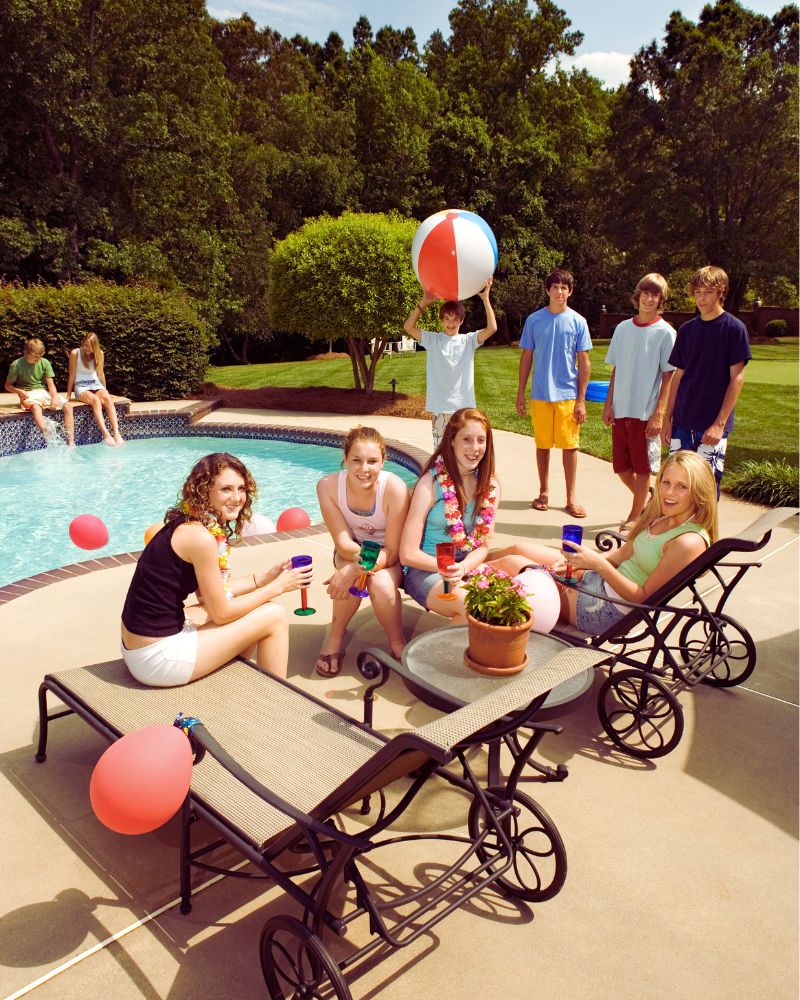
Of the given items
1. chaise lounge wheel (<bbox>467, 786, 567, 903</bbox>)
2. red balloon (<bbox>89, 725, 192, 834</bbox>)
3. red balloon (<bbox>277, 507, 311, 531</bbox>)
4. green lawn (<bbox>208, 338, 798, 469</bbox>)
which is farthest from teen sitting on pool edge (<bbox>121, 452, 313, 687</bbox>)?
green lawn (<bbox>208, 338, 798, 469</bbox>)

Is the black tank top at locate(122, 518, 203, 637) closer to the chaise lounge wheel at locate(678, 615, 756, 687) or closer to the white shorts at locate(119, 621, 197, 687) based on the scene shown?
the white shorts at locate(119, 621, 197, 687)

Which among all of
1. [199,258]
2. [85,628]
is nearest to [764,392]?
[85,628]

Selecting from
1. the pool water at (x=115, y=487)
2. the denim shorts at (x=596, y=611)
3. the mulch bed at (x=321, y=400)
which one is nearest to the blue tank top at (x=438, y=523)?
the denim shorts at (x=596, y=611)

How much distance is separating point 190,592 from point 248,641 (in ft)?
1.23

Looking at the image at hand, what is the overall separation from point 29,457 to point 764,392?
15.0 meters

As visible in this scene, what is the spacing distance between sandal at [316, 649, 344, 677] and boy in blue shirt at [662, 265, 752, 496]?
9.83 feet

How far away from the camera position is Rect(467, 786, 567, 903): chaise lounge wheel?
8.11 feet

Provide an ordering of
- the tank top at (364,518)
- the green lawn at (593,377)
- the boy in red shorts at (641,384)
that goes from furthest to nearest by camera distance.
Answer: the green lawn at (593,377) < the boy in red shorts at (641,384) < the tank top at (364,518)

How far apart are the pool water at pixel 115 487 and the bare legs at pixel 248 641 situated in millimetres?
4936

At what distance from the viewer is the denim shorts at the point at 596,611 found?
3750mm

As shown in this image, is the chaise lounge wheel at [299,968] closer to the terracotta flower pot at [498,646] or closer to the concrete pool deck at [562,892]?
the concrete pool deck at [562,892]

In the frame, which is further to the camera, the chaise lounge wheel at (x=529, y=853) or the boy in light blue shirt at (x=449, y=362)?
the boy in light blue shirt at (x=449, y=362)

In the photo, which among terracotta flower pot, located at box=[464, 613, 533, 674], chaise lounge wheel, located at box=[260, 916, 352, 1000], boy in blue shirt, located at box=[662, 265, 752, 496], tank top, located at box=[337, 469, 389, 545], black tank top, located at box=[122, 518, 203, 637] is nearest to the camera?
chaise lounge wheel, located at box=[260, 916, 352, 1000]

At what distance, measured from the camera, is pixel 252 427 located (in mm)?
12758
